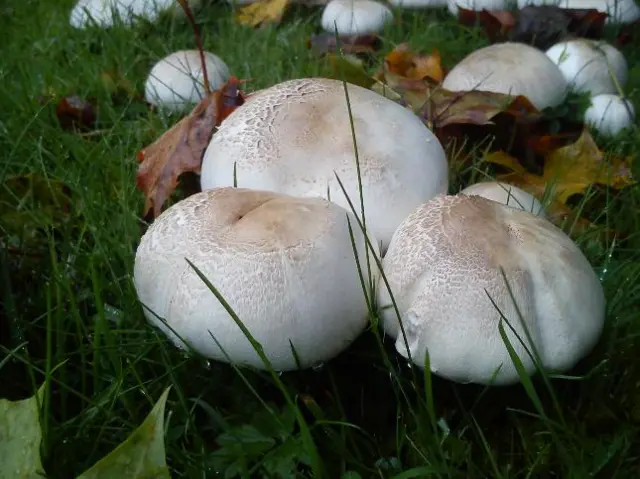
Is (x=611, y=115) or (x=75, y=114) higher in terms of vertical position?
(x=75, y=114)

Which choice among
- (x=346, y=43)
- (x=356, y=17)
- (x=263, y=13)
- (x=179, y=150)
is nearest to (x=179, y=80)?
(x=179, y=150)

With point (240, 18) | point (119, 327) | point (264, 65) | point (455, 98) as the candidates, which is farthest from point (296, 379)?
point (240, 18)

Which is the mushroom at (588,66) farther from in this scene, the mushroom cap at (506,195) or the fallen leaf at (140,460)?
the fallen leaf at (140,460)

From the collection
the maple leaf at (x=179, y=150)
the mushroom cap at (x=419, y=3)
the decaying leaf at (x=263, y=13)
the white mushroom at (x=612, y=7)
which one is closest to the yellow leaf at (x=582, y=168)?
the maple leaf at (x=179, y=150)

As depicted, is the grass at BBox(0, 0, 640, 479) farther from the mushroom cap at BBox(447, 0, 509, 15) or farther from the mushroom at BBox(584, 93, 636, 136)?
the mushroom cap at BBox(447, 0, 509, 15)

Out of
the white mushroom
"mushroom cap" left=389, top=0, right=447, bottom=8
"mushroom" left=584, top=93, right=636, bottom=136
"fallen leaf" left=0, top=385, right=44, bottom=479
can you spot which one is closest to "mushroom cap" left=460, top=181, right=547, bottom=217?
"mushroom" left=584, top=93, right=636, bottom=136

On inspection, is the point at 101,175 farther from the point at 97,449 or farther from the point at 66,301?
the point at 97,449

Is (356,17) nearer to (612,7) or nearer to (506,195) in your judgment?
(612,7)

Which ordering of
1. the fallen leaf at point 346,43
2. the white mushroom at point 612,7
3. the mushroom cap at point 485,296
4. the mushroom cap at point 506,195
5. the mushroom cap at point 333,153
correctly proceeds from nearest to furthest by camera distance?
the mushroom cap at point 485,296 → the mushroom cap at point 333,153 → the mushroom cap at point 506,195 → the fallen leaf at point 346,43 → the white mushroom at point 612,7
